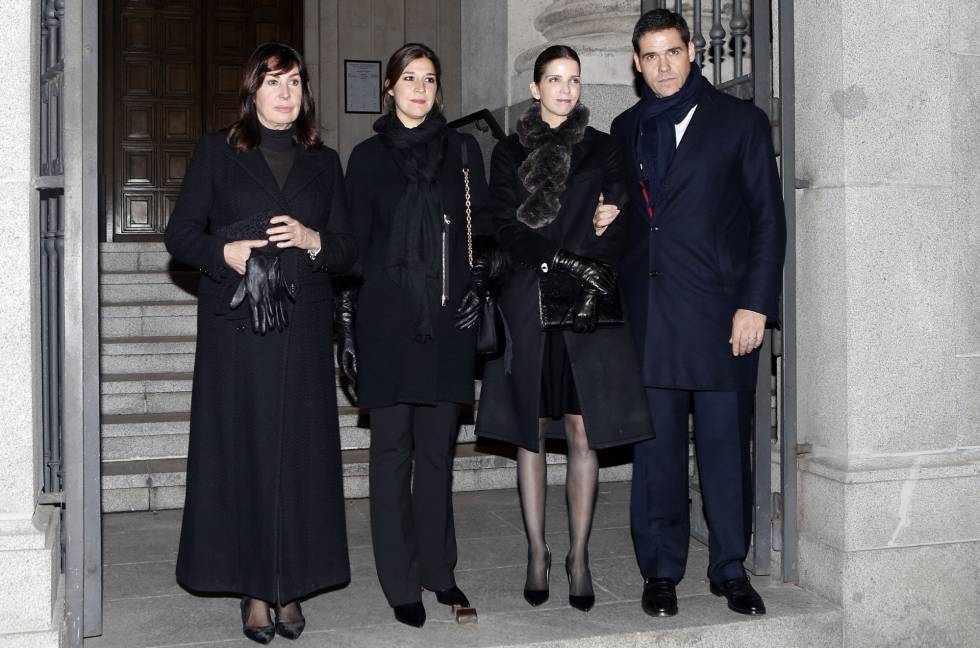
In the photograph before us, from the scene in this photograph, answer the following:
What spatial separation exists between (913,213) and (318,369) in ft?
7.92

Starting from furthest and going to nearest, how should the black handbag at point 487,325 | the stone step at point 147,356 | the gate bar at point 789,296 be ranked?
1. the stone step at point 147,356
2. the gate bar at point 789,296
3. the black handbag at point 487,325

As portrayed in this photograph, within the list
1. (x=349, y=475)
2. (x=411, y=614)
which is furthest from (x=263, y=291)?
(x=349, y=475)

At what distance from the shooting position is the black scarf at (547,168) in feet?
13.5

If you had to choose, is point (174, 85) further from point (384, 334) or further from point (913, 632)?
point (913, 632)

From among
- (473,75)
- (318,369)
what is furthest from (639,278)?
(473,75)

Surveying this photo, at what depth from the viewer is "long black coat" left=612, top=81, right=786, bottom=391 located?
418cm

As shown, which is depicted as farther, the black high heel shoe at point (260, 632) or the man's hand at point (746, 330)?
the man's hand at point (746, 330)

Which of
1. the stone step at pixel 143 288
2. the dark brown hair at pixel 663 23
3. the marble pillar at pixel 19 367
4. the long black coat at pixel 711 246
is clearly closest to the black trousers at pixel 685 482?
the long black coat at pixel 711 246

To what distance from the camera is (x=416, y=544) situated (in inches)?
168

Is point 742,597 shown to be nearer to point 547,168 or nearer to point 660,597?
point 660,597

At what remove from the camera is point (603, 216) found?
165 inches

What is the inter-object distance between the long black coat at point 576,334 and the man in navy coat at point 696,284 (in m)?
0.14

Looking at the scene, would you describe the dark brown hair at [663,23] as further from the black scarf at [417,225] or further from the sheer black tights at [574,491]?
the sheer black tights at [574,491]

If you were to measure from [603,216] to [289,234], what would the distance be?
3.89 ft
